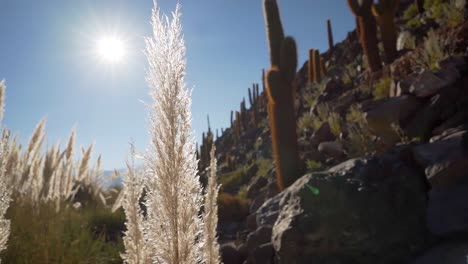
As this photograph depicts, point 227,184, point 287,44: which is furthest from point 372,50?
point 227,184

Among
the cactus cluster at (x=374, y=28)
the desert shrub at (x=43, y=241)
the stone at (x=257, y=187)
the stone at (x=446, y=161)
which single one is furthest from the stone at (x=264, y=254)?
the cactus cluster at (x=374, y=28)

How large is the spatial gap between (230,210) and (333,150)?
12.9 feet

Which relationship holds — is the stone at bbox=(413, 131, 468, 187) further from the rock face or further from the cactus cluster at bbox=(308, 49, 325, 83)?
the cactus cluster at bbox=(308, 49, 325, 83)

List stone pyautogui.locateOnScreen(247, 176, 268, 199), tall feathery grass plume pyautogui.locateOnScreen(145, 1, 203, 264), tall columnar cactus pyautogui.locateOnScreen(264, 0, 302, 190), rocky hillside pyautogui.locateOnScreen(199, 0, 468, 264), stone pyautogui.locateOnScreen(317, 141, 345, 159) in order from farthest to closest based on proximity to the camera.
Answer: stone pyautogui.locateOnScreen(247, 176, 268, 199), stone pyautogui.locateOnScreen(317, 141, 345, 159), tall columnar cactus pyautogui.locateOnScreen(264, 0, 302, 190), rocky hillside pyautogui.locateOnScreen(199, 0, 468, 264), tall feathery grass plume pyautogui.locateOnScreen(145, 1, 203, 264)

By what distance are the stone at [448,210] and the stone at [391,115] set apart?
85.0 inches

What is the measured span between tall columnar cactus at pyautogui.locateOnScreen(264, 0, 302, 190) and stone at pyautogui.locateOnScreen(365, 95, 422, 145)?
1.68 m

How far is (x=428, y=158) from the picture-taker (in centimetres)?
405

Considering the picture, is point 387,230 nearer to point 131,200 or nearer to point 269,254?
point 269,254

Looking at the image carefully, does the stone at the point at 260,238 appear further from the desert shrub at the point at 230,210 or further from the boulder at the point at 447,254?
the desert shrub at the point at 230,210

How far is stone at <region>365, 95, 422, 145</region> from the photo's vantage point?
5.94 meters

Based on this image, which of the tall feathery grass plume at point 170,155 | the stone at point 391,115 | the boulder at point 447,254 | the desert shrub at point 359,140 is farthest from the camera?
the desert shrub at point 359,140

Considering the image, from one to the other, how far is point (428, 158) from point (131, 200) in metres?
3.84

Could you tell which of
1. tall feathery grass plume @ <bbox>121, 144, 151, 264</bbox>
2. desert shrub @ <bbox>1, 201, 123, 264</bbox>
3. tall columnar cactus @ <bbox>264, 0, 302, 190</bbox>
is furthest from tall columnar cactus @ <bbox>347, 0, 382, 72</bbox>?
tall feathery grass plume @ <bbox>121, 144, 151, 264</bbox>

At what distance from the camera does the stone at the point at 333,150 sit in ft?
23.9
